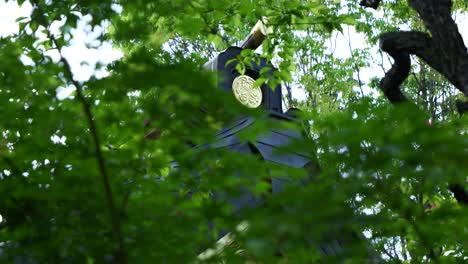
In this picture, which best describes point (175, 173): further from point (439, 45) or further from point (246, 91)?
point (246, 91)

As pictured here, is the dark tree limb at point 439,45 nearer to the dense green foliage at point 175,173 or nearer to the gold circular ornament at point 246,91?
the dense green foliage at point 175,173

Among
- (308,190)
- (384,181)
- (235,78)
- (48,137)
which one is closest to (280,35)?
(48,137)

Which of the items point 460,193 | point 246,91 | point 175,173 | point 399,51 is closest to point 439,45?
point 399,51

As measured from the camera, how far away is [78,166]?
328cm

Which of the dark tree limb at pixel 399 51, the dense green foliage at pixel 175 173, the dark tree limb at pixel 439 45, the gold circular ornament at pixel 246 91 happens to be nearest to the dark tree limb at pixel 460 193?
the dark tree limb at pixel 439 45

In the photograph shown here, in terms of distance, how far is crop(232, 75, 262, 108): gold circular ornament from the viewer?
46.6 feet

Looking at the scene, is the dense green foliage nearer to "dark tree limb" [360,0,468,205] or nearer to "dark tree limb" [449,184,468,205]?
"dark tree limb" [360,0,468,205]

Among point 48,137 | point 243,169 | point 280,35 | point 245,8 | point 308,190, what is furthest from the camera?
point 280,35

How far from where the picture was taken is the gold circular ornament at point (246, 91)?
46.6 feet

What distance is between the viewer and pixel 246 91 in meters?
14.4

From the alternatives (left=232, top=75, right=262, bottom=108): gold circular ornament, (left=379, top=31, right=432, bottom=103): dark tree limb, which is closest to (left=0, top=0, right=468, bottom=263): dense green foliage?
(left=379, top=31, right=432, bottom=103): dark tree limb

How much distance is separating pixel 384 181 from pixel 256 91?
1184cm

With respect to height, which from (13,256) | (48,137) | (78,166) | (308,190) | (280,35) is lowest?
(308,190)

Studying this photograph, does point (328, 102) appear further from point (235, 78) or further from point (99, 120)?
point (99, 120)
